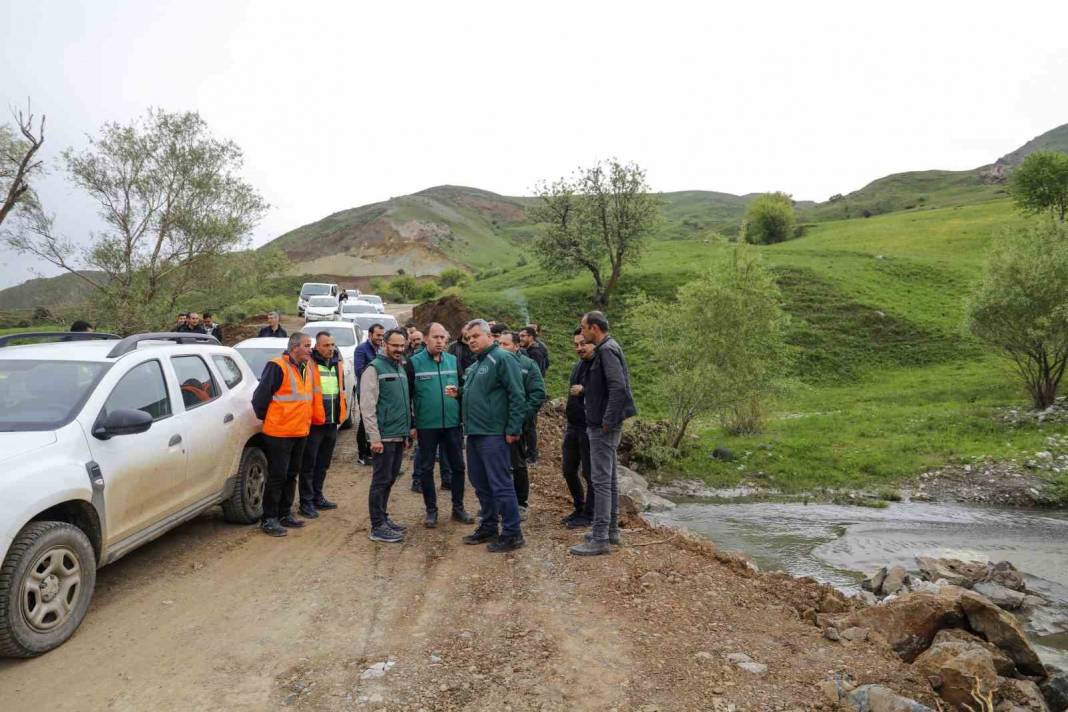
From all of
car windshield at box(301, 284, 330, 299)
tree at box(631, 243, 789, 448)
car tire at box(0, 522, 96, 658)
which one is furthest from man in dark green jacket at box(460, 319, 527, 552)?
car windshield at box(301, 284, 330, 299)

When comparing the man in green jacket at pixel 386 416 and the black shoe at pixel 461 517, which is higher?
the man in green jacket at pixel 386 416

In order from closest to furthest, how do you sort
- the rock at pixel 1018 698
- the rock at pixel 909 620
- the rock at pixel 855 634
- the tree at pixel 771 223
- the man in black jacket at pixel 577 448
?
the rock at pixel 1018 698, the rock at pixel 855 634, the rock at pixel 909 620, the man in black jacket at pixel 577 448, the tree at pixel 771 223

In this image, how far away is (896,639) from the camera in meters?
5.36

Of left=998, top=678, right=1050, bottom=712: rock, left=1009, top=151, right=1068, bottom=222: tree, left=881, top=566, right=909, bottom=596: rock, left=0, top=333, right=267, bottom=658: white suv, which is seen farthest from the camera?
left=1009, top=151, right=1068, bottom=222: tree

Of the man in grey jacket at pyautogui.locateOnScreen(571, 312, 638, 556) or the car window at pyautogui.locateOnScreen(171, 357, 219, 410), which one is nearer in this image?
the car window at pyautogui.locateOnScreen(171, 357, 219, 410)

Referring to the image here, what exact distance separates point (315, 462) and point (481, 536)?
2227 millimetres

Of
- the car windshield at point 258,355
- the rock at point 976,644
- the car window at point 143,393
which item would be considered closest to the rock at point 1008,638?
the rock at point 976,644

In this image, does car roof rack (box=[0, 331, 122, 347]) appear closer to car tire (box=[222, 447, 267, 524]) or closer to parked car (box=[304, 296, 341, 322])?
car tire (box=[222, 447, 267, 524])

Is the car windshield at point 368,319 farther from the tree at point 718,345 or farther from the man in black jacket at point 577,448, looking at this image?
the man in black jacket at point 577,448

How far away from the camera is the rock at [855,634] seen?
495cm

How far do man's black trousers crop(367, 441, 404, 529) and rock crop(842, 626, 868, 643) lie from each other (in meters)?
4.09

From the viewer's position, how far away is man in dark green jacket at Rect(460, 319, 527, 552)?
6344 millimetres

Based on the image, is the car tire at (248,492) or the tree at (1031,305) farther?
the tree at (1031,305)

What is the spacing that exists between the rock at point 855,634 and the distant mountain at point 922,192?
79.4m
